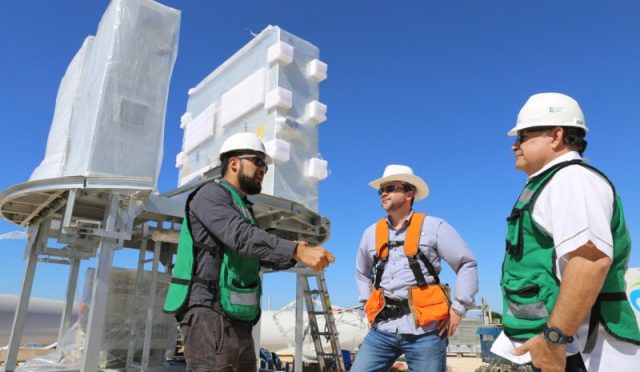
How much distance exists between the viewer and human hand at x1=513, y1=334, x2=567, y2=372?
1.84 metres

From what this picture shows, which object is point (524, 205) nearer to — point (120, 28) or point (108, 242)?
point (108, 242)

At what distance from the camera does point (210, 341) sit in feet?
9.00

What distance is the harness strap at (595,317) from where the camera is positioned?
1915 mm

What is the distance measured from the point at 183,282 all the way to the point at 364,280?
1880 mm

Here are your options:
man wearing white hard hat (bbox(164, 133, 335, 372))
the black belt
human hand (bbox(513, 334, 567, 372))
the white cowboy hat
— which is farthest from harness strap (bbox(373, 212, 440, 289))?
human hand (bbox(513, 334, 567, 372))

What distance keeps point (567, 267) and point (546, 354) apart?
36 centimetres

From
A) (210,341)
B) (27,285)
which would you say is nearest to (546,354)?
(210,341)

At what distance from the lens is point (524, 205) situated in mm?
2213

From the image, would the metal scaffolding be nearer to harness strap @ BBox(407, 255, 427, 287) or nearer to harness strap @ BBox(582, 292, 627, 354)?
harness strap @ BBox(407, 255, 427, 287)

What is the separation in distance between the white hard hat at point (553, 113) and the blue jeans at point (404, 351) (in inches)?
72.1

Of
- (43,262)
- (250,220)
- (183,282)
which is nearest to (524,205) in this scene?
(250,220)

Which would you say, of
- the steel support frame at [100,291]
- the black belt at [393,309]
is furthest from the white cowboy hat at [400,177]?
the steel support frame at [100,291]

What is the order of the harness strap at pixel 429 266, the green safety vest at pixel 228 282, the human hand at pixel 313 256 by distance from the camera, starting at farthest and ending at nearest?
the harness strap at pixel 429 266, the green safety vest at pixel 228 282, the human hand at pixel 313 256

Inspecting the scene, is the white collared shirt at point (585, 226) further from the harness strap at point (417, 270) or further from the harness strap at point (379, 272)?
the harness strap at point (379, 272)
